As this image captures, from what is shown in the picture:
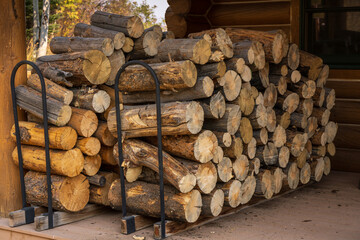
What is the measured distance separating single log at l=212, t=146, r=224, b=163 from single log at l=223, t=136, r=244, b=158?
0.15m

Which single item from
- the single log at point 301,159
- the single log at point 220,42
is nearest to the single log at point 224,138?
the single log at point 220,42

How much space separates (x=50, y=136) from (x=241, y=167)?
1675 millimetres

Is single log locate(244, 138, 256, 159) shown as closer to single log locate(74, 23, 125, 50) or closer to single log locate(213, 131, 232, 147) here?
single log locate(213, 131, 232, 147)

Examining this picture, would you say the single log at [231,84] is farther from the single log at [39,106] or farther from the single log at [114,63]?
the single log at [39,106]

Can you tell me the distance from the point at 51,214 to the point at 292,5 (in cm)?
405

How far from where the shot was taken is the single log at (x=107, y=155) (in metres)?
5.09

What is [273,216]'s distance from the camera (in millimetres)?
5047

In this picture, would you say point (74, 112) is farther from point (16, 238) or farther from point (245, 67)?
point (245, 67)

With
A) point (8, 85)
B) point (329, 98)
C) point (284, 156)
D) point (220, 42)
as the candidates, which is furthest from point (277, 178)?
point (8, 85)

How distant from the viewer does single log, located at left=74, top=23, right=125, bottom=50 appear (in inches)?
201

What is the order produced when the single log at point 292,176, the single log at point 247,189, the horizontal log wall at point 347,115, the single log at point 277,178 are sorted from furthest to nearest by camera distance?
the horizontal log wall at point 347,115, the single log at point 292,176, the single log at point 277,178, the single log at point 247,189

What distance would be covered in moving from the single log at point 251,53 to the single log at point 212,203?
3.99ft

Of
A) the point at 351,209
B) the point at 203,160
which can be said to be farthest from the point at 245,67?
the point at 351,209

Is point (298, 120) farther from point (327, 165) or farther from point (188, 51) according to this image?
point (188, 51)
